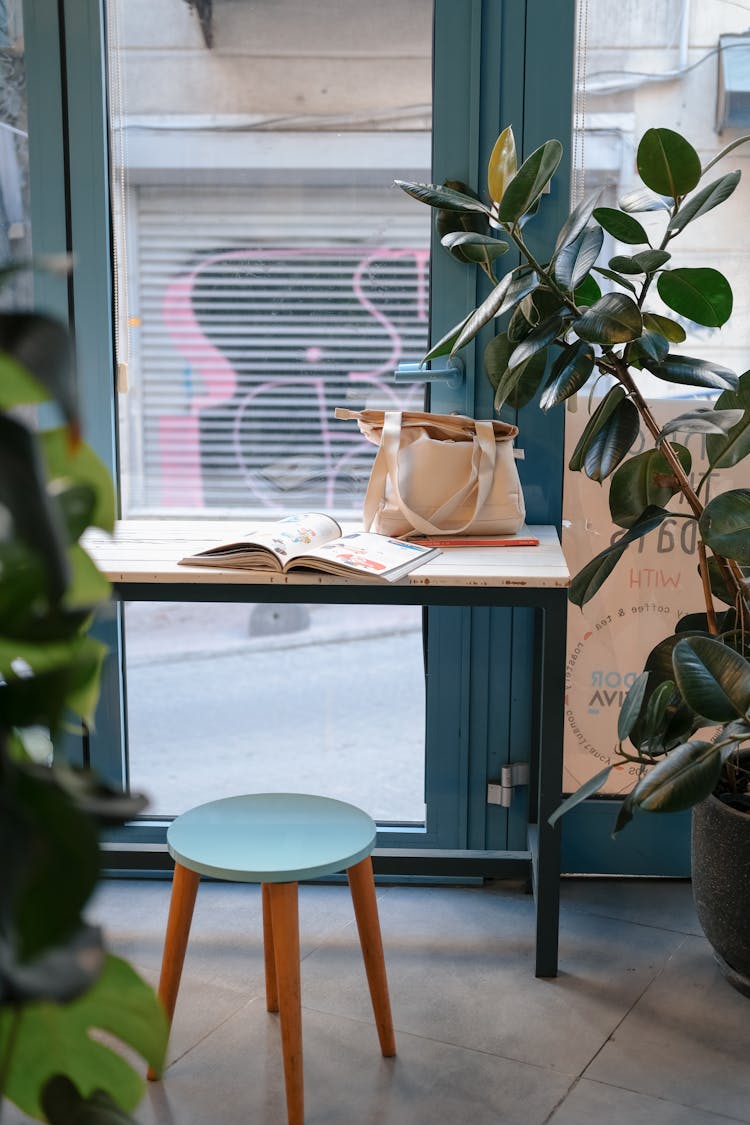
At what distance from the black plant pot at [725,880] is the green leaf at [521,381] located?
743mm

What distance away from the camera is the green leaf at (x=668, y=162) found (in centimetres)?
172

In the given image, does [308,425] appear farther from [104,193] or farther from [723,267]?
[723,267]

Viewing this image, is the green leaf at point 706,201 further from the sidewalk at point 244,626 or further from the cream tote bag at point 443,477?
the sidewalk at point 244,626

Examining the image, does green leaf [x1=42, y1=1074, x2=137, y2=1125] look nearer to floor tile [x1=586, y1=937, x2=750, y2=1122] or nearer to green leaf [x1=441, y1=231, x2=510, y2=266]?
floor tile [x1=586, y1=937, x2=750, y2=1122]

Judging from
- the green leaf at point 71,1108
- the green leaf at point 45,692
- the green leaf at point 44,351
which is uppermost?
the green leaf at point 44,351

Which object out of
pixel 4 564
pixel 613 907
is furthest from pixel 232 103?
pixel 4 564

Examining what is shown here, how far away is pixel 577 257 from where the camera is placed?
1.78m

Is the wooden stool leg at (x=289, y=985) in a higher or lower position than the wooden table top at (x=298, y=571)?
lower

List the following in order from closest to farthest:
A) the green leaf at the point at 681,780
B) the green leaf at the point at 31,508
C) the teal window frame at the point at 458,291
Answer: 1. the green leaf at the point at 31,508
2. the green leaf at the point at 681,780
3. the teal window frame at the point at 458,291

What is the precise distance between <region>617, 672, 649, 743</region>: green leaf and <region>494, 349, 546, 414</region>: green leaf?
1.64 ft

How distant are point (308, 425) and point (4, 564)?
1.95m

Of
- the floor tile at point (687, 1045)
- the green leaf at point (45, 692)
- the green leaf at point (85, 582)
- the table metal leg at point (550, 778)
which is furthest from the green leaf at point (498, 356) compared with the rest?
the green leaf at point (45, 692)

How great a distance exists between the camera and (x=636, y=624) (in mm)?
2340

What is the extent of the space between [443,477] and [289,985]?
0.92 meters
